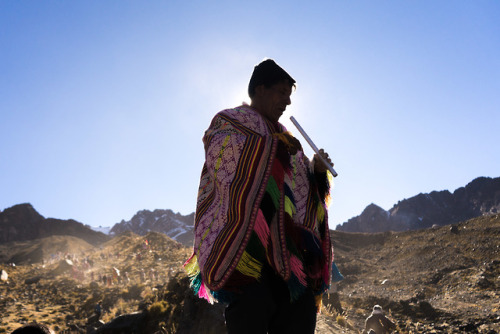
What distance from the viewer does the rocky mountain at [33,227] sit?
99.5 metres

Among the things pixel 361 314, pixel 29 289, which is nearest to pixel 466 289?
pixel 361 314

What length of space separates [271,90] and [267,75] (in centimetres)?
11

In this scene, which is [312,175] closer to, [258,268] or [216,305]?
[258,268]

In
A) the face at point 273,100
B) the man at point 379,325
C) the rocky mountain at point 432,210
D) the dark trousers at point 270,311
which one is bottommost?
the man at point 379,325

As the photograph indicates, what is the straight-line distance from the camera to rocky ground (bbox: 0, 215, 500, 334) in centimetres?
848

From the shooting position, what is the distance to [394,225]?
12381 centimetres

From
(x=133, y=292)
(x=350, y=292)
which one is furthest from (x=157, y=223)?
(x=350, y=292)

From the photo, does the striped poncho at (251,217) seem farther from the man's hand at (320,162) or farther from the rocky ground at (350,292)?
the rocky ground at (350,292)

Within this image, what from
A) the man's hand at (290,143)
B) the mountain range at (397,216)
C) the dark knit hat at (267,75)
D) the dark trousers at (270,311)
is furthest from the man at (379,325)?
the mountain range at (397,216)

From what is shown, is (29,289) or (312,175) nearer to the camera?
(312,175)

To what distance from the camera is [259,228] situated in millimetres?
1762

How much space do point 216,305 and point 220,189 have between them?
576 cm

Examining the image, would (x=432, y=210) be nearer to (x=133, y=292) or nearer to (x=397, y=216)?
(x=397, y=216)

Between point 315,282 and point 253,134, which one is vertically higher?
point 253,134
